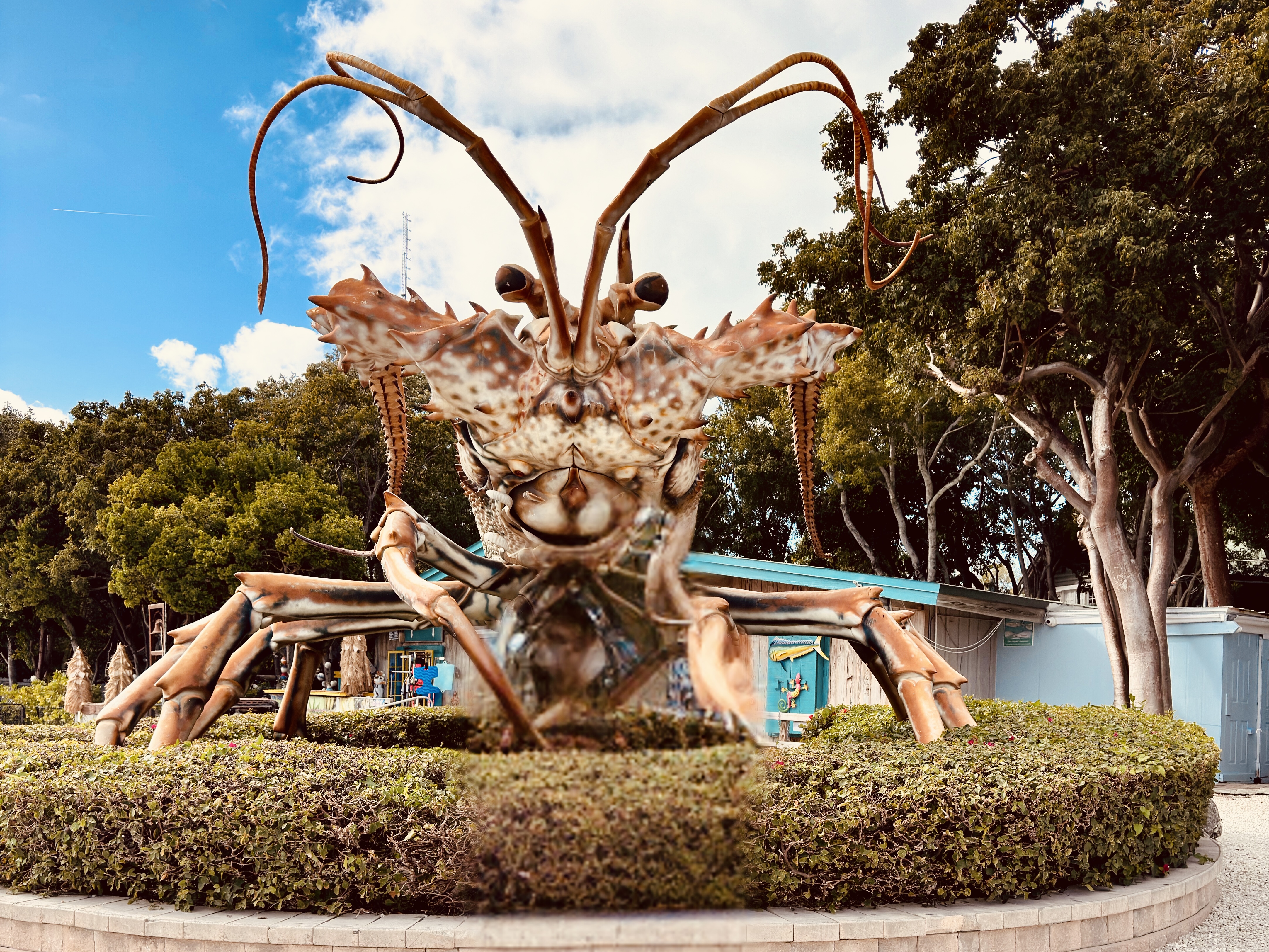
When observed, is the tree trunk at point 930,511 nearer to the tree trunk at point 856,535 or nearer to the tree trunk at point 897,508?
the tree trunk at point 897,508

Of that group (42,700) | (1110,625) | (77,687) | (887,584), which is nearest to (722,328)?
(887,584)

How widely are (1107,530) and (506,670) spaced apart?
16214mm

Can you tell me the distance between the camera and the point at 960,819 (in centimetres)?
422

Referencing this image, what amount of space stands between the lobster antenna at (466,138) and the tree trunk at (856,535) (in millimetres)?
27343

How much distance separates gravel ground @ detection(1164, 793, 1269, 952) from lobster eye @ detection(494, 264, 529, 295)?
5.28 metres

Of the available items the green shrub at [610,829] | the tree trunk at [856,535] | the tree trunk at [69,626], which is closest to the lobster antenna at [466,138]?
the green shrub at [610,829]

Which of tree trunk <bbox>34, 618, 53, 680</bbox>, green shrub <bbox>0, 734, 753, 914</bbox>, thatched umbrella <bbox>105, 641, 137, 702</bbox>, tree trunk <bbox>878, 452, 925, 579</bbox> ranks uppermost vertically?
tree trunk <bbox>878, 452, 925, 579</bbox>

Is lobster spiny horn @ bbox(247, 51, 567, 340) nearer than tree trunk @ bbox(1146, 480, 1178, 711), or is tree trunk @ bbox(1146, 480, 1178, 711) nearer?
lobster spiny horn @ bbox(247, 51, 567, 340)

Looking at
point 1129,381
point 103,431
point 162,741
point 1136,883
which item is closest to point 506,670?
point 162,741

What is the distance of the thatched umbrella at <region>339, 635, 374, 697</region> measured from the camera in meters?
17.8

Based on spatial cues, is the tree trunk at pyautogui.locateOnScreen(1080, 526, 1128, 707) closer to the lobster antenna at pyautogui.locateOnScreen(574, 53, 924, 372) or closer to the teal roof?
the teal roof

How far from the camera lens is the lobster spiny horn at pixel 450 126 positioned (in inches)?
72.7

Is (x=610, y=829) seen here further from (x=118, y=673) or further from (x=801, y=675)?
A: (x=118, y=673)

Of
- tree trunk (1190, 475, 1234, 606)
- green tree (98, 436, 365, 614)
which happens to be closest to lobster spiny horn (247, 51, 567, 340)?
tree trunk (1190, 475, 1234, 606)
